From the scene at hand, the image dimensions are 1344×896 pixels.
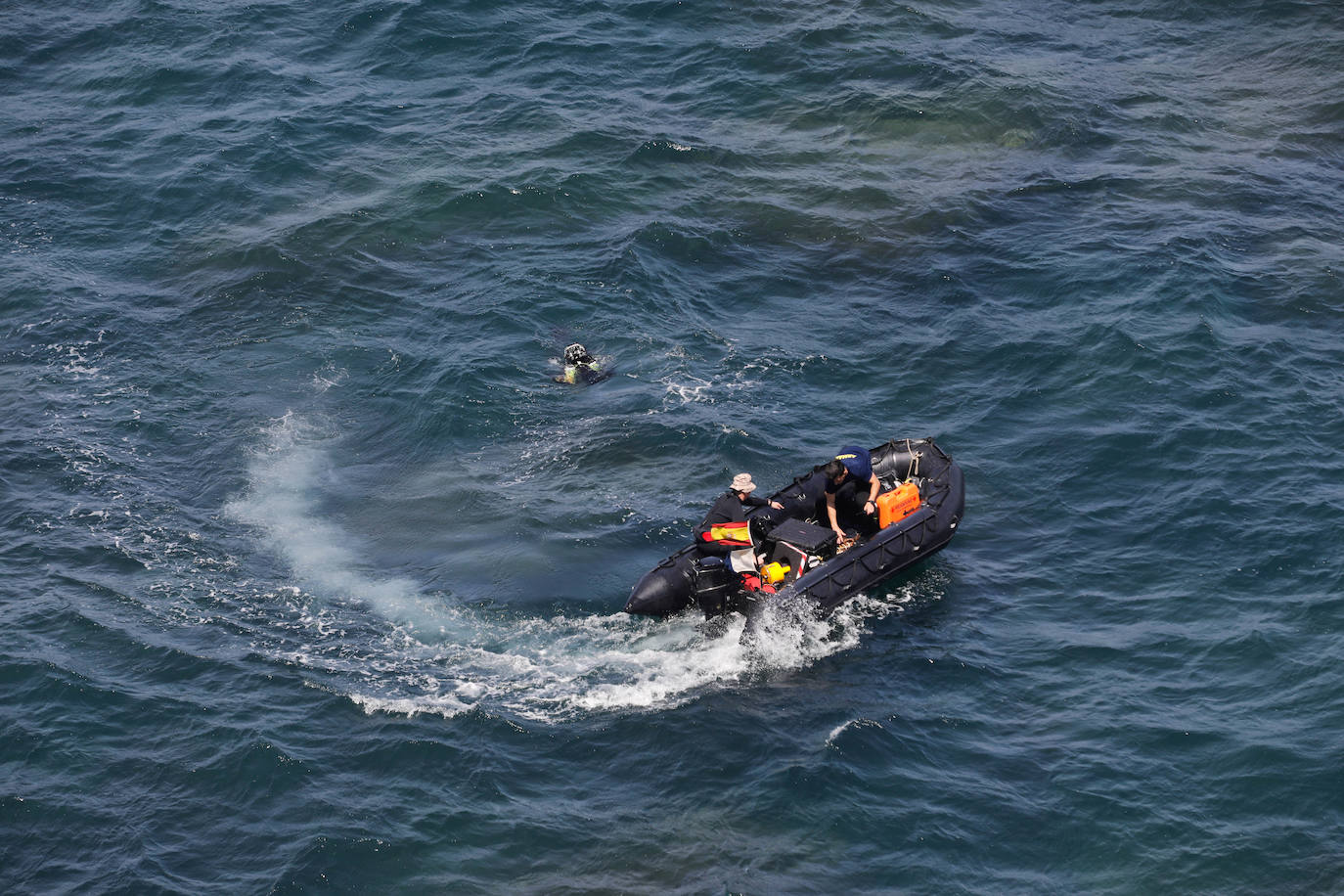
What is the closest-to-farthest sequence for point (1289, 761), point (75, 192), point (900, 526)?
point (1289, 761), point (900, 526), point (75, 192)

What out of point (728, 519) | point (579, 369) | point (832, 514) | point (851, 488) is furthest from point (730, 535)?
point (579, 369)

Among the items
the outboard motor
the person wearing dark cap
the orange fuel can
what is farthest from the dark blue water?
the person wearing dark cap

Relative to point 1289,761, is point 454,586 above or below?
below

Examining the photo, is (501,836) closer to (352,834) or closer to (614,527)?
(352,834)

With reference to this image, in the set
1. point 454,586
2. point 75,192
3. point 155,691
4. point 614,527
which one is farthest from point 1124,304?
point 75,192

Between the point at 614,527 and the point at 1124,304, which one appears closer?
the point at 614,527

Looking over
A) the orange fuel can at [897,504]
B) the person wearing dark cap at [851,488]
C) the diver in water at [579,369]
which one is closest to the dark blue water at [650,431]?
the diver in water at [579,369]

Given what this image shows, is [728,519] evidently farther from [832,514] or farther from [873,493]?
[873,493]
